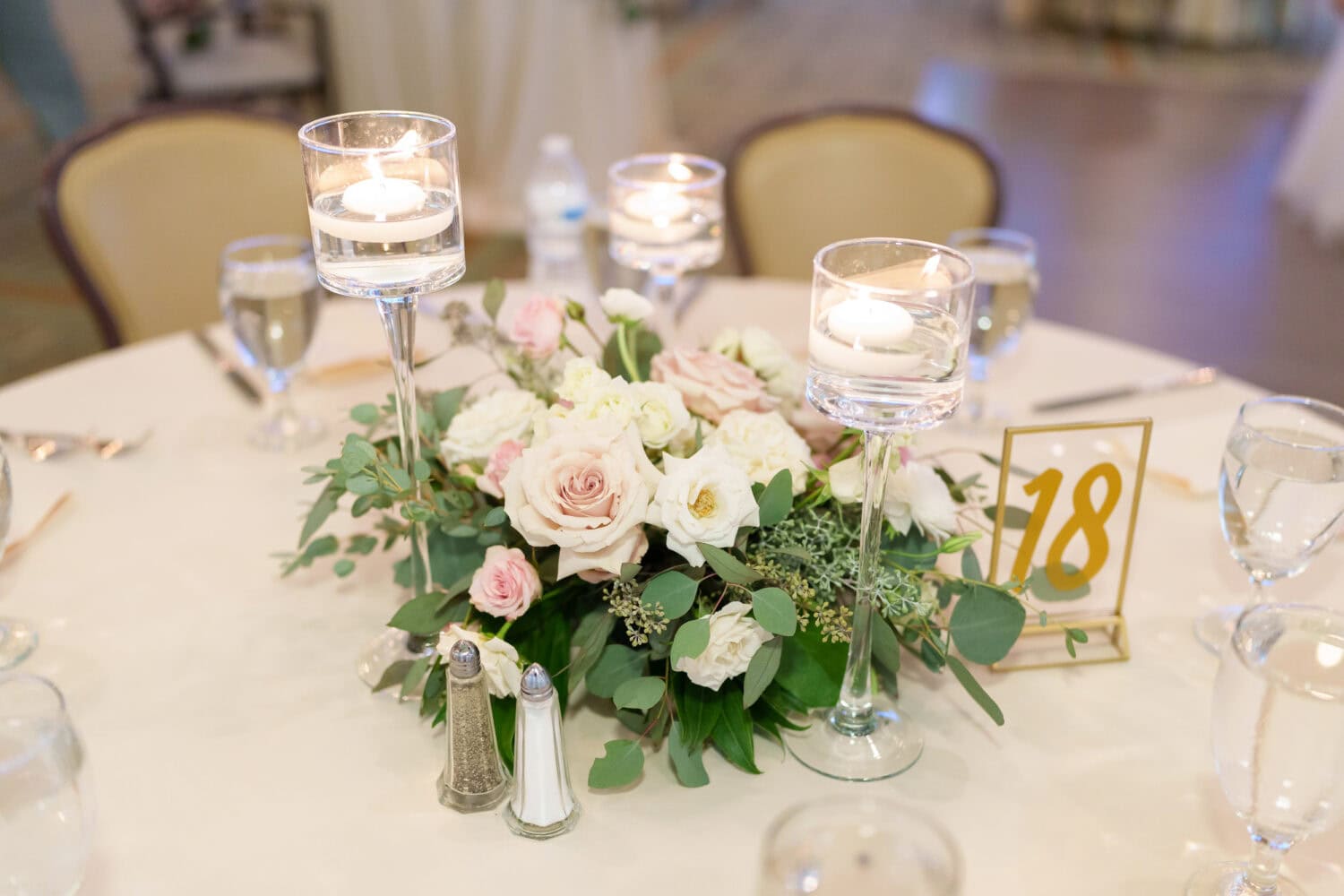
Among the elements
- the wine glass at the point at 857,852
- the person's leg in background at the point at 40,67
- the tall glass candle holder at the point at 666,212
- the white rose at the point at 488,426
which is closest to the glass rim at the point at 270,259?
the tall glass candle holder at the point at 666,212

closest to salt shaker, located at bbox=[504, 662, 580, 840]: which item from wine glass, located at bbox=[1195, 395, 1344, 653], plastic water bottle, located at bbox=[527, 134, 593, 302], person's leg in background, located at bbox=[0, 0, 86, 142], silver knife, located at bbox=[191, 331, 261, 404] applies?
wine glass, located at bbox=[1195, 395, 1344, 653]

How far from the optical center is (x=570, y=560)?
2.64ft

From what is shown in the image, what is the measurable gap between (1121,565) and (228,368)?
106 centimetres

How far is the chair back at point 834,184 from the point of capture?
205 cm

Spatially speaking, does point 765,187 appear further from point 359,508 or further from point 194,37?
point 194,37

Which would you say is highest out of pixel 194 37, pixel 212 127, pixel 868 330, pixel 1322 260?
pixel 868 330

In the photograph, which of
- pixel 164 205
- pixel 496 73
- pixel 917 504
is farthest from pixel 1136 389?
pixel 496 73

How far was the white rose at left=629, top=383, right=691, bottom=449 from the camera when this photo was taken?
85 cm

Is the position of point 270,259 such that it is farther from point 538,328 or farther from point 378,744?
point 378,744

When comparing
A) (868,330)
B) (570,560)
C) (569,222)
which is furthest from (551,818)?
(569,222)

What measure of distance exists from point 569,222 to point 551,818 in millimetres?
1209

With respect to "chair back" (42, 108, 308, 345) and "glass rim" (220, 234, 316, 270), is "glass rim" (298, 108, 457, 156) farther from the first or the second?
"chair back" (42, 108, 308, 345)

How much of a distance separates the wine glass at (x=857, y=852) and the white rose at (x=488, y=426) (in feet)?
1.12

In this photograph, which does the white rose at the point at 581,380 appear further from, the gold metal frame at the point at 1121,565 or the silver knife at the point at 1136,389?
the silver knife at the point at 1136,389
